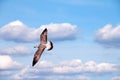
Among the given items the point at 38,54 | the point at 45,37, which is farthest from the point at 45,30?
the point at 38,54

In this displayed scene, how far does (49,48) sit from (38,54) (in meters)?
2.68

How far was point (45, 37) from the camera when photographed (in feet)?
77.5

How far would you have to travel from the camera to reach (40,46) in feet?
77.3

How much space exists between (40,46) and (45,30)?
1957 millimetres

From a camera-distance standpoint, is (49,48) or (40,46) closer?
(49,48)

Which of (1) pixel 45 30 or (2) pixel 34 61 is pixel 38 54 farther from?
(1) pixel 45 30

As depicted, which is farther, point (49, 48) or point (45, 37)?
point (45, 37)

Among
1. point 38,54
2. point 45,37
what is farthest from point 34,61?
point 45,37

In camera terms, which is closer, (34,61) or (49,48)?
(49,48)

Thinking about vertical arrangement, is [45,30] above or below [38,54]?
above

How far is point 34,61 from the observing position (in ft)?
77.7

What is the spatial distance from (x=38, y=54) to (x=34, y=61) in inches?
34.8

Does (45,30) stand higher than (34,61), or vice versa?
(45,30)

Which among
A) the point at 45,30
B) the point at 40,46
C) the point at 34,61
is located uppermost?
the point at 45,30
